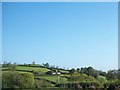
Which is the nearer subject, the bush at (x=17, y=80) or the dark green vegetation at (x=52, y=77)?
the bush at (x=17, y=80)

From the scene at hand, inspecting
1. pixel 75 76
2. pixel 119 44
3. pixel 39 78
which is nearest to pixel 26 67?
pixel 39 78

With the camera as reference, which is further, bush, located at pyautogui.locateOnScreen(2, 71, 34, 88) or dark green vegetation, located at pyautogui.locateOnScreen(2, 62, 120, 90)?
dark green vegetation, located at pyautogui.locateOnScreen(2, 62, 120, 90)

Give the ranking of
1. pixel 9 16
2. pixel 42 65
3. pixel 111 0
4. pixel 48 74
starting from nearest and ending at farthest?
pixel 111 0 → pixel 9 16 → pixel 48 74 → pixel 42 65

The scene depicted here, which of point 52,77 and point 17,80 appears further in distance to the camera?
point 52,77

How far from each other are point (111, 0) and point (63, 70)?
5.78m

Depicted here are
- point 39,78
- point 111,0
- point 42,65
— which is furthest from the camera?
point 42,65

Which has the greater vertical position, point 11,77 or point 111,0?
point 111,0

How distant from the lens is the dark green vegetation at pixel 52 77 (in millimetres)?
6484

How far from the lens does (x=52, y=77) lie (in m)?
7.79

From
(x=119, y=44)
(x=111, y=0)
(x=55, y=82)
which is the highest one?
(x=111, y=0)

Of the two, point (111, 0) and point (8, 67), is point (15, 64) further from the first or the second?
point (111, 0)

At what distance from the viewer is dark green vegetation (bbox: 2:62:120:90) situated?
6.48 metres

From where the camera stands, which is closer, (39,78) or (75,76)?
(39,78)

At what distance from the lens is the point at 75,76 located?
8141 mm
